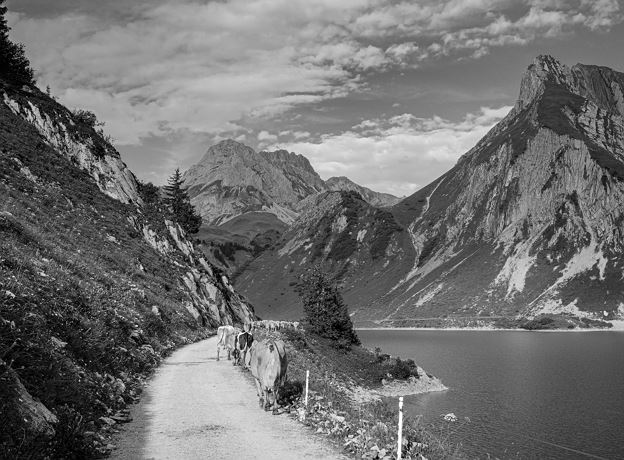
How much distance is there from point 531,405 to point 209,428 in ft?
148

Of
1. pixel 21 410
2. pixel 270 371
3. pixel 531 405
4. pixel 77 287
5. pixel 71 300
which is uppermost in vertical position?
pixel 77 287

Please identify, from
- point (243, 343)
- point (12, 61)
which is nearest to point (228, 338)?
point (243, 343)

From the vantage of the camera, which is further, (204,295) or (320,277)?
(320,277)

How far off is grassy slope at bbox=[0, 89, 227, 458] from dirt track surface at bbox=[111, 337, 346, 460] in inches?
39.2

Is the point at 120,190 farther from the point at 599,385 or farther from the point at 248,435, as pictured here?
the point at 599,385

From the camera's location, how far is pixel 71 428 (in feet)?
38.0

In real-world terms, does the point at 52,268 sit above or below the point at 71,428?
above

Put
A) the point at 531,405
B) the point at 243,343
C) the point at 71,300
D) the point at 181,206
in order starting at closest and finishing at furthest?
the point at 71,300
the point at 243,343
the point at 531,405
the point at 181,206

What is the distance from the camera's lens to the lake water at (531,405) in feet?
121

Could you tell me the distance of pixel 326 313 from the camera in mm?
69312

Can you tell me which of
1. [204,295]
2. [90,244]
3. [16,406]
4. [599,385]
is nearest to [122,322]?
[16,406]

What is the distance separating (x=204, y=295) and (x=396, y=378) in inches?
1084

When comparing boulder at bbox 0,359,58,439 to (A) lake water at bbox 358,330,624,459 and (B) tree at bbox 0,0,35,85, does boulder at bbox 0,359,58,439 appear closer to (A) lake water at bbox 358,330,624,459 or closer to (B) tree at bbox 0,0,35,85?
(A) lake water at bbox 358,330,624,459

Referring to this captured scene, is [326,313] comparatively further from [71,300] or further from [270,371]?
[270,371]
